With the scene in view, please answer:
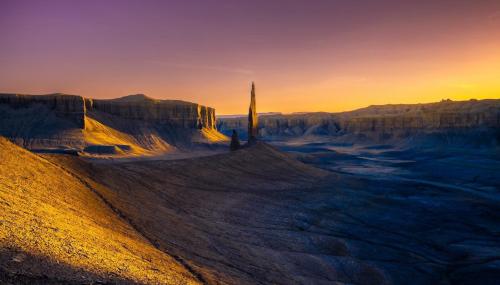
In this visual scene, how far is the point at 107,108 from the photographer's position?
3238 inches

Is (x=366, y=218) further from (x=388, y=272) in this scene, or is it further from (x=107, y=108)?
(x=107, y=108)

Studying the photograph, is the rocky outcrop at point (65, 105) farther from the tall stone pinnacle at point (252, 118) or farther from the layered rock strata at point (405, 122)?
the layered rock strata at point (405, 122)

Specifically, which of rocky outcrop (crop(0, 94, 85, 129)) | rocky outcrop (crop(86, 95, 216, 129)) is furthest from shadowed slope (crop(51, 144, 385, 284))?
rocky outcrop (crop(86, 95, 216, 129))

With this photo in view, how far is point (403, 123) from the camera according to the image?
371 feet

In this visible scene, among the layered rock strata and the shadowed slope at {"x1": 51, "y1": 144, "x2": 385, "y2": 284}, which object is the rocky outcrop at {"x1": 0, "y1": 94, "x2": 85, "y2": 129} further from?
the layered rock strata

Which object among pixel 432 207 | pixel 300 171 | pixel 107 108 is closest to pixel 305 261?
pixel 432 207

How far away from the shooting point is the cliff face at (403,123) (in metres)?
94.2

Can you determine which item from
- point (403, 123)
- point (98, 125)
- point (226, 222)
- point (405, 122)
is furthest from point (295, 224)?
point (403, 123)

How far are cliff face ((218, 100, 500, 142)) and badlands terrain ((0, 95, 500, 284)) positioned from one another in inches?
1303

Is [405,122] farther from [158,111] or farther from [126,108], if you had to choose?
[126,108]

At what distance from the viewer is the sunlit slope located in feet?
29.2

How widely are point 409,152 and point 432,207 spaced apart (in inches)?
2331

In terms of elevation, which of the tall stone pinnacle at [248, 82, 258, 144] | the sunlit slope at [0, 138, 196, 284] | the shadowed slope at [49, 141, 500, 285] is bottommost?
the shadowed slope at [49, 141, 500, 285]

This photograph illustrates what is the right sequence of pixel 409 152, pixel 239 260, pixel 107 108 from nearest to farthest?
1. pixel 239 260
2. pixel 107 108
3. pixel 409 152
